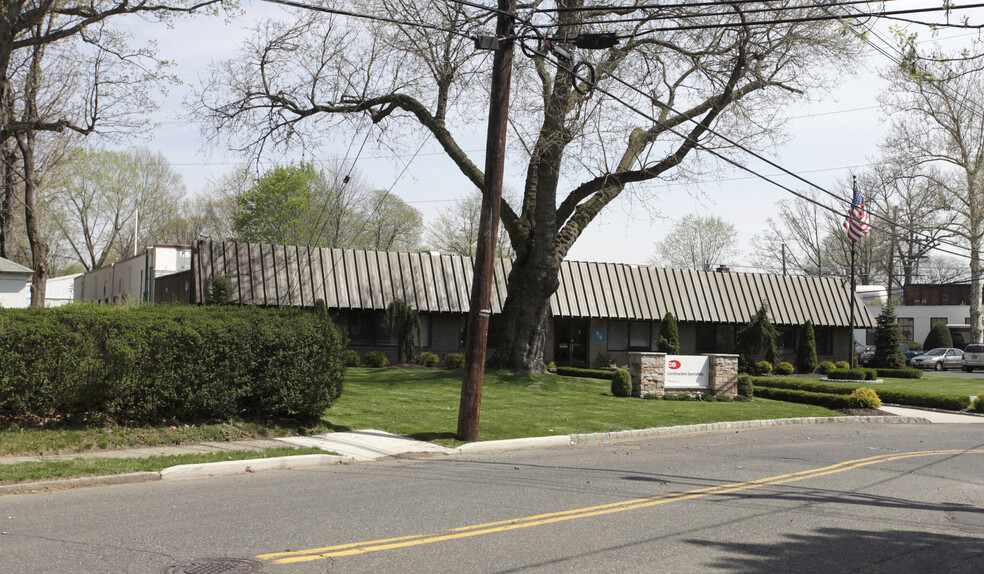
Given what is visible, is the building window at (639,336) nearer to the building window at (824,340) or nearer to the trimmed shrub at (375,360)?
the building window at (824,340)

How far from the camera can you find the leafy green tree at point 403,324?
30344mm

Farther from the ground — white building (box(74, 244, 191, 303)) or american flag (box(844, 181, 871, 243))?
american flag (box(844, 181, 871, 243))

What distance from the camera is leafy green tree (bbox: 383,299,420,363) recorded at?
99.6ft

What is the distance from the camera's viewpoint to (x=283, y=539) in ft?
22.6

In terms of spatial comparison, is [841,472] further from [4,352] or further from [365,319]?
[365,319]

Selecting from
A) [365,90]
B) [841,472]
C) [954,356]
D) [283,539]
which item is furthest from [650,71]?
[954,356]

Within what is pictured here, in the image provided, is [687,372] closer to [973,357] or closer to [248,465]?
[248,465]

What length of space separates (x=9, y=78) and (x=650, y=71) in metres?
18.0

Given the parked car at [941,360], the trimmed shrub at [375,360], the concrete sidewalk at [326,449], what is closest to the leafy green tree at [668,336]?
the trimmed shrub at [375,360]

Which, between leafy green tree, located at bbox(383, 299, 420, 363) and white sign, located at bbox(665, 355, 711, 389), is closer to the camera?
white sign, located at bbox(665, 355, 711, 389)

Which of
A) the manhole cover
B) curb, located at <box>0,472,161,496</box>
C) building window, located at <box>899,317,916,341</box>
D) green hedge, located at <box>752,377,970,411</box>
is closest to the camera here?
the manhole cover

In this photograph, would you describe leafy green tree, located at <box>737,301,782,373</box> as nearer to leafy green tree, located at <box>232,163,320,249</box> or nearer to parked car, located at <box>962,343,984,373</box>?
parked car, located at <box>962,343,984,373</box>

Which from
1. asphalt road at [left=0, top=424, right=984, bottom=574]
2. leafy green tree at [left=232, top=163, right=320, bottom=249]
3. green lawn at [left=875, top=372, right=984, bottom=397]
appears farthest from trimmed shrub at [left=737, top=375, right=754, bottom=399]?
leafy green tree at [left=232, top=163, right=320, bottom=249]

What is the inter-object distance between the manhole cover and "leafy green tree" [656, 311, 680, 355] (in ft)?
97.7
